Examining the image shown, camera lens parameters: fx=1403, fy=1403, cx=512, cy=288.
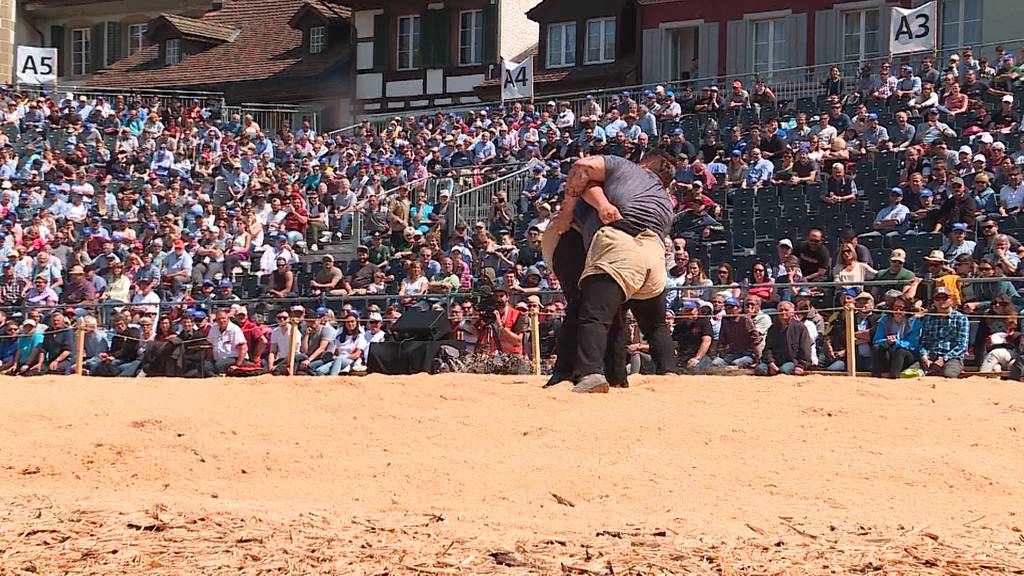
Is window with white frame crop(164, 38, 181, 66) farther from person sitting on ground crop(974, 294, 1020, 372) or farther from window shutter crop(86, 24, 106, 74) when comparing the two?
person sitting on ground crop(974, 294, 1020, 372)

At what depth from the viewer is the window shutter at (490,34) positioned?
1548 inches

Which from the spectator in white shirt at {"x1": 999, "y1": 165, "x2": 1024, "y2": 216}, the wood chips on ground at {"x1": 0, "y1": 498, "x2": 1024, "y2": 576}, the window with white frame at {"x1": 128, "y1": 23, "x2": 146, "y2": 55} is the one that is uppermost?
the window with white frame at {"x1": 128, "y1": 23, "x2": 146, "y2": 55}

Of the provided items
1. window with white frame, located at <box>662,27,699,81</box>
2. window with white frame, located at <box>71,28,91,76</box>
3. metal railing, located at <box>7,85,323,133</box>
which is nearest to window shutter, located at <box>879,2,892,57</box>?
window with white frame, located at <box>662,27,699,81</box>

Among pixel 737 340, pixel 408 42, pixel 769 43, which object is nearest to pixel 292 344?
pixel 737 340

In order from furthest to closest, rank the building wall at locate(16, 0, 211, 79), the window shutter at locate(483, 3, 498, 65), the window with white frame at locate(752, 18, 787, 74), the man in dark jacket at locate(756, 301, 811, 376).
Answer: the building wall at locate(16, 0, 211, 79)
the window shutter at locate(483, 3, 498, 65)
the window with white frame at locate(752, 18, 787, 74)
the man in dark jacket at locate(756, 301, 811, 376)

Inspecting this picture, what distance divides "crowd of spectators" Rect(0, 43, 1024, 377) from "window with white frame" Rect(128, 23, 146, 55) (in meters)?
15.9

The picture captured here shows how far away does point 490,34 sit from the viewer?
1555 inches

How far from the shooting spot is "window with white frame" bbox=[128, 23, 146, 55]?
153 ft

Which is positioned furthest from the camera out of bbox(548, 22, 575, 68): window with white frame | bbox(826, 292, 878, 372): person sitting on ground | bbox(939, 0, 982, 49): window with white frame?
bbox(548, 22, 575, 68): window with white frame

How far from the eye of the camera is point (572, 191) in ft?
30.9

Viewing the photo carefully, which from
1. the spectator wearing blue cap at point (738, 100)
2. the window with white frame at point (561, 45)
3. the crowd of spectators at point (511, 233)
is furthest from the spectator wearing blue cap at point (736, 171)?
the window with white frame at point (561, 45)

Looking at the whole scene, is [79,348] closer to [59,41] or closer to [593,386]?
[593,386]

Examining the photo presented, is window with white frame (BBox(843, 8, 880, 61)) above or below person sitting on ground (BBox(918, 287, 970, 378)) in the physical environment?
above

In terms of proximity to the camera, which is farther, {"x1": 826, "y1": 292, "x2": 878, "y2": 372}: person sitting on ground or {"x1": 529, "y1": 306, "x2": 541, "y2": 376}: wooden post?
{"x1": 529, "y1": 306, "x2": 541, "y2": 376}: wooden post
